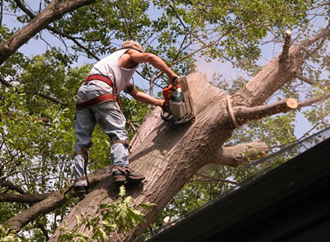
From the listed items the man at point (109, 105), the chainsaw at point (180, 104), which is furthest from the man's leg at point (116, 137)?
the chainsaw at point (180, 104)

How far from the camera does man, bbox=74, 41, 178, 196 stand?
5.32 m

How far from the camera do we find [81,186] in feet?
17.9

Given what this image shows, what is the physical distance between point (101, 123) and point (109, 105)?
210 millimetres

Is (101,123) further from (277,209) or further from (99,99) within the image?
(277,209)

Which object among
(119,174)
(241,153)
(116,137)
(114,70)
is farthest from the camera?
(241,153)

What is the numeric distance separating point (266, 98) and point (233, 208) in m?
3.70

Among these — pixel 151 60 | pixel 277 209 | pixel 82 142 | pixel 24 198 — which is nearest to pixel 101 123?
pixel 82 142

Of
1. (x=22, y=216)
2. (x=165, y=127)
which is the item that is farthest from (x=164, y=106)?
(x=22, y=216)

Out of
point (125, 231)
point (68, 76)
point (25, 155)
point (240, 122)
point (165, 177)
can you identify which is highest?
point (68, 76)

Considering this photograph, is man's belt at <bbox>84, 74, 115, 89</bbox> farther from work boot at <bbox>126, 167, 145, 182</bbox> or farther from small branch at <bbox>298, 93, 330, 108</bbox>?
small branch at <bbox>298, 93, 330, 108</bbox>

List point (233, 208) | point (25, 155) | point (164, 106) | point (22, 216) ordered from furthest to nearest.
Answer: point (25, 155), point (22, 216), point (164, 106), point (233, 208)

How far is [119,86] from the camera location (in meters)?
5.68

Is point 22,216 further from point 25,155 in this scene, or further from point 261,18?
point 261,18

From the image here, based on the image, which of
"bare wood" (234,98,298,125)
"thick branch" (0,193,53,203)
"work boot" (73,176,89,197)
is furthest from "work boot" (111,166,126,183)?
"thick branch" (0,193,53,203)
